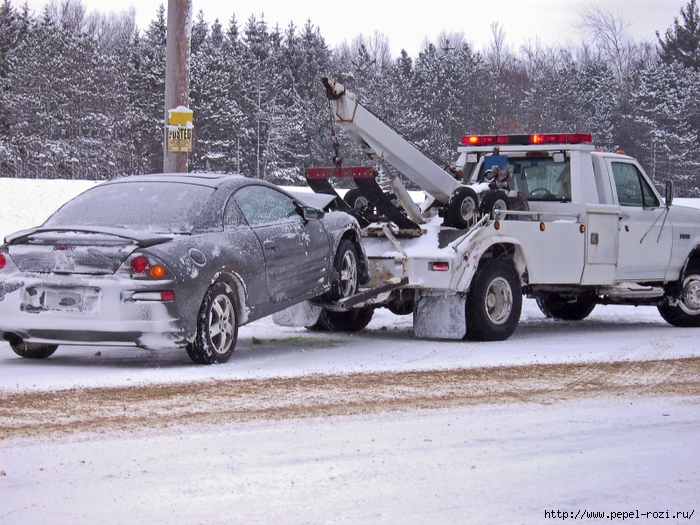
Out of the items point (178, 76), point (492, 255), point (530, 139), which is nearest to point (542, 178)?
point (530, 139)

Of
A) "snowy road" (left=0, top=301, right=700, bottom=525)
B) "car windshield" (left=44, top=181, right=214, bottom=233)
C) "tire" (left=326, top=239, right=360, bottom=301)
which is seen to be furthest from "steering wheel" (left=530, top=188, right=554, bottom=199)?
"car windshield" (left=44, top=181, right=214, bottom=233)

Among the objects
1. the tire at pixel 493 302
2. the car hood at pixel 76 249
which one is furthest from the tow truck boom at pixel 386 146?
the car hood at pixel 76 249

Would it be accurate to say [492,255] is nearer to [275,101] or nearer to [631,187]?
[631,187]

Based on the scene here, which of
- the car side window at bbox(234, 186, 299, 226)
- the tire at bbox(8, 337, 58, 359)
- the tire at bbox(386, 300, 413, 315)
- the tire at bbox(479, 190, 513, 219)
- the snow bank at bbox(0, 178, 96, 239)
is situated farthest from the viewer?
the snow bank at bbox(0, 178, 96, 239)

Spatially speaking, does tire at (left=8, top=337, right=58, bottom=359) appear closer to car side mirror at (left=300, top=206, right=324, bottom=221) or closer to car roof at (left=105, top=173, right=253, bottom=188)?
car roof at (left=105, top=173, right=253, bottom=188)

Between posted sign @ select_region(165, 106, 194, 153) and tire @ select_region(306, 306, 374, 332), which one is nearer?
posted sign @ select_region(165, 106, 194, 153)

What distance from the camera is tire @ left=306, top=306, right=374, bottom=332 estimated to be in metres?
11.7

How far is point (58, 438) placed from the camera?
5348 millimetres

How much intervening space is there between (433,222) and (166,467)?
6.60 meters

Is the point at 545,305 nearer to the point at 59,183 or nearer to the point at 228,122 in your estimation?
the point at 59,183

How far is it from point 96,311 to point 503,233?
483 centimetres

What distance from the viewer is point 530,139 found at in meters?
11.8

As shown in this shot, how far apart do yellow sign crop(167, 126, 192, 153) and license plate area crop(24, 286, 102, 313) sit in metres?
3.19

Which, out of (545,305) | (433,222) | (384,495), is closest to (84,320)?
(384,495)
